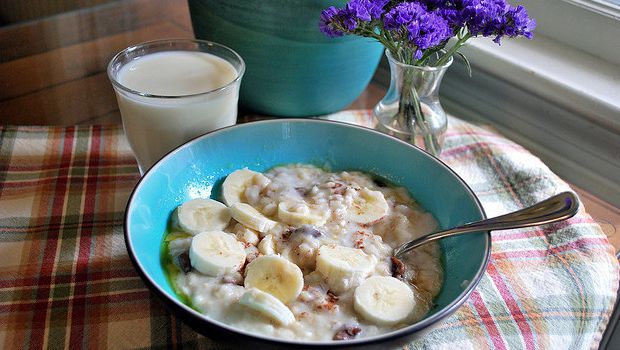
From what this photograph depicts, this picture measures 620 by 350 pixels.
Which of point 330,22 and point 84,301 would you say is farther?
point 330,22

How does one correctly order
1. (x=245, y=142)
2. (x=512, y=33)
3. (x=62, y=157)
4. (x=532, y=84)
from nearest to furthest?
(x=512, y=33), (x=245, y=142), (x=62, y=157), (x=532, y=84)

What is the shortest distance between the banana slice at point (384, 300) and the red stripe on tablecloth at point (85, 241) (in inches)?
14.5

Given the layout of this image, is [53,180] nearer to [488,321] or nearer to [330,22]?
[330,22]

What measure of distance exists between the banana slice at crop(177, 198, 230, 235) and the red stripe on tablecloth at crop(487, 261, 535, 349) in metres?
0.42

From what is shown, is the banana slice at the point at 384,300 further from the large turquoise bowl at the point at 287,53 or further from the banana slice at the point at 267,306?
the large turquoise bowl at the point at 287,53

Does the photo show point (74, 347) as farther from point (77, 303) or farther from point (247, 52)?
point (247, 52)

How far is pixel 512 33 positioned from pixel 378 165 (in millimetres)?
302

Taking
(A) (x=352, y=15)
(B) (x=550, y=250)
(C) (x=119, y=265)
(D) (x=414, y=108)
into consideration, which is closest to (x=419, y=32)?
(A) (x=352, y=15)

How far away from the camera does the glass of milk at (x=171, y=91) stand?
3.18 ft

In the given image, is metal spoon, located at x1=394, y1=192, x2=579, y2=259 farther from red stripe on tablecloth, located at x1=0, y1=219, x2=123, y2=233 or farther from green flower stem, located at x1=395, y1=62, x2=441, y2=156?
red stripe on tablecloth, located at x1=0, y1=219, x2=123, y2=233

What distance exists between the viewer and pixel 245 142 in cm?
102

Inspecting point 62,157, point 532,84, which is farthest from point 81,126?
point 532,84

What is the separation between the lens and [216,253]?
31.9 inches

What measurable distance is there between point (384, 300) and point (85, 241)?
19.3 inches
